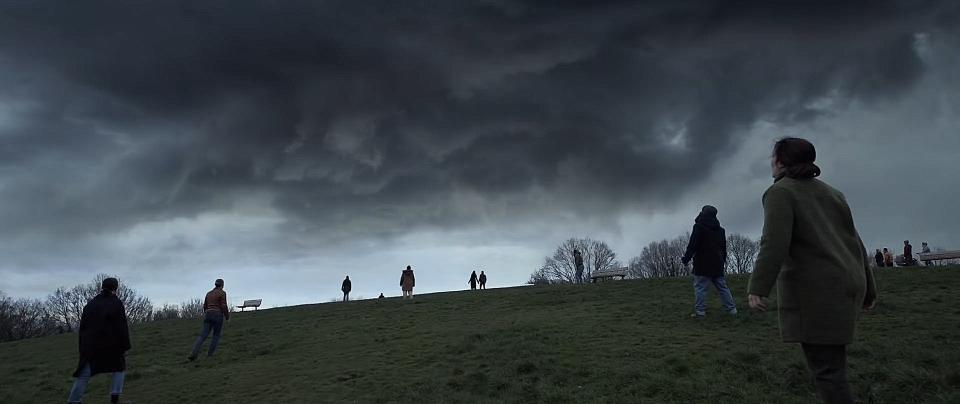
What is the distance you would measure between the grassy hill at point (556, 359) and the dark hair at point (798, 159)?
3809 millimetres

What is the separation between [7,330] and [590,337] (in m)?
91.0

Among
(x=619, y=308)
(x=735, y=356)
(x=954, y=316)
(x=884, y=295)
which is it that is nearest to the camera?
(x=735, y=356)

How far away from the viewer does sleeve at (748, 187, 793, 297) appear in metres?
4.66

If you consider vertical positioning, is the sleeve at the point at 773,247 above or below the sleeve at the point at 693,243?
below

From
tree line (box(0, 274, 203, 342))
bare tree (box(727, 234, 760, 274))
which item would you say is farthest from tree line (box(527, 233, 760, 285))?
tree line (box(0, 274, 203, 342))

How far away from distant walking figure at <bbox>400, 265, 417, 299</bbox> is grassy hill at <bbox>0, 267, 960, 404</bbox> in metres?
9.44

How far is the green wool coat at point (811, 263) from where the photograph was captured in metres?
4.54

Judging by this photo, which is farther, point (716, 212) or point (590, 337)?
point (716, 212)

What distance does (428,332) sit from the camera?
1706cm

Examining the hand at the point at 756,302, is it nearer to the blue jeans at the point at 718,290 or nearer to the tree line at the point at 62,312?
the blue jeans at the point at 718,290

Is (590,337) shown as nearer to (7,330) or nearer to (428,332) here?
(428,332)

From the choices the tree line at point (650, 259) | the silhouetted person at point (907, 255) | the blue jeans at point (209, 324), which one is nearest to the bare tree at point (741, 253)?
the tree line at point (650, 259)

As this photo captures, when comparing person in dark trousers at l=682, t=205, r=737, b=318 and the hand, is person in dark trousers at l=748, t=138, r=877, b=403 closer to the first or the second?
the hand

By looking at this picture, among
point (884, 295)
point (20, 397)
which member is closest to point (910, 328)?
point (884, 295)
